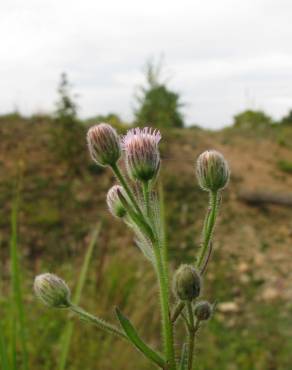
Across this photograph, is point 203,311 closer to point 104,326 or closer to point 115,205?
point 104,326

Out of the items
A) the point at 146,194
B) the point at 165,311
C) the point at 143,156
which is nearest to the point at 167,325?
the point at 165,311

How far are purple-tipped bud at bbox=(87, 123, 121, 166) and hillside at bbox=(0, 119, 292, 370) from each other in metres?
3.46

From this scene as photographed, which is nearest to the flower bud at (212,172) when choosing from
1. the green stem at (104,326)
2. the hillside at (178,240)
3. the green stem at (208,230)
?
the green stem at (208,230)

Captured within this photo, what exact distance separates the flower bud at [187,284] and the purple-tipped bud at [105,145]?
35 centimetres

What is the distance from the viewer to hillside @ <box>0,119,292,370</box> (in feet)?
19.7

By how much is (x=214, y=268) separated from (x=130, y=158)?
7.22 m

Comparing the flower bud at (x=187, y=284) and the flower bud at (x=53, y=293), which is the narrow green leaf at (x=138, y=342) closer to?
the flower bud at (x=187, y=284)

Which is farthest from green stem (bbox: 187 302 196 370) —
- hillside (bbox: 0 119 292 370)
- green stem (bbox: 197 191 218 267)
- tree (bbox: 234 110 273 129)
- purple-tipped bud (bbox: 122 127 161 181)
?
tree (bbox: 234 110 273 129)

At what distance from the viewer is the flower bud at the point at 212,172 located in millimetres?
1633

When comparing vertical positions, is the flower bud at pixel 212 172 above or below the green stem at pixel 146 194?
above

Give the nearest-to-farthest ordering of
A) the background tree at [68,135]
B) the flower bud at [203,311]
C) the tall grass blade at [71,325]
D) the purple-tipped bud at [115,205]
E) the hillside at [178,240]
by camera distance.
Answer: the flower bud at [203,311] → the purple-tipped bud at [115,205] → the tall grass blade at [71,325] → the hillside at [178,240] → the background tree at [68,135]

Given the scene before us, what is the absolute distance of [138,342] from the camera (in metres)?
1.37

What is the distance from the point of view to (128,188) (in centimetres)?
145

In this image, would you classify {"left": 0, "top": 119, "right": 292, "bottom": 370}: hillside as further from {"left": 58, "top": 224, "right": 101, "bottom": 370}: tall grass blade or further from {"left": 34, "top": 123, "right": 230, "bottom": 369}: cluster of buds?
Answer: {"left": 34, "top": 123, "right": 230, "bottom": 369}: cluster of buds
